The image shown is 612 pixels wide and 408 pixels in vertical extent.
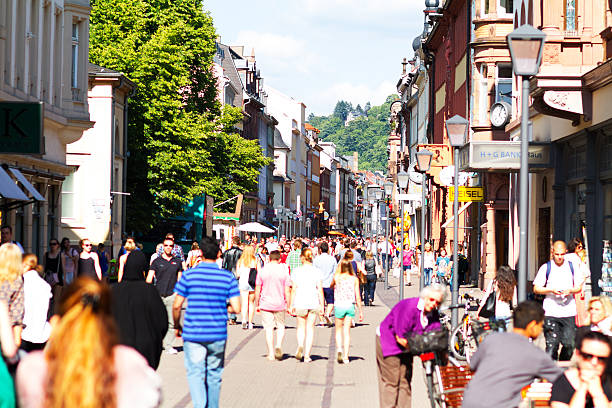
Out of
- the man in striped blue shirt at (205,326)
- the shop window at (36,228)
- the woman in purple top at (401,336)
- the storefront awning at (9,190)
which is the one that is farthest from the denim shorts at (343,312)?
the shop window at (36,228)

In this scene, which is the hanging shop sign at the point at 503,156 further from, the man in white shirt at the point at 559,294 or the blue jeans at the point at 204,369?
the blue jeans at the point at 204,369

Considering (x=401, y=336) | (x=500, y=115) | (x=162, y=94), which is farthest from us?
(x=162, y=94)

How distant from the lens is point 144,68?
1732 inches

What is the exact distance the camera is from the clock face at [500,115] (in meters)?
31.2

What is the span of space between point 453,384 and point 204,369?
7.46 feet

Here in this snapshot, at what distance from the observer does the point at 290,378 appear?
15305mm

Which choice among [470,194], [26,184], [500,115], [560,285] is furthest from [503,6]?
[560,285]

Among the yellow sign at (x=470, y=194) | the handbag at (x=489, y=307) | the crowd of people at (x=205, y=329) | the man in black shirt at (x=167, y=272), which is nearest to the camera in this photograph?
the crowd of people at (x=205, y=329)

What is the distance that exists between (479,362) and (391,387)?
3.01 metres

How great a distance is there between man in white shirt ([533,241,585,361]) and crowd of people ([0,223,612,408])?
0.01 m

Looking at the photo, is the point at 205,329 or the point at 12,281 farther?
the point at 205,329

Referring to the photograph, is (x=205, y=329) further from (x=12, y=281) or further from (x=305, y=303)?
(x=305, y=303)

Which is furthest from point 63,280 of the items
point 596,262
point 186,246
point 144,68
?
point 186,246

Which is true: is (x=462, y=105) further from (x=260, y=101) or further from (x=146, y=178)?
(x=260, y=101)
